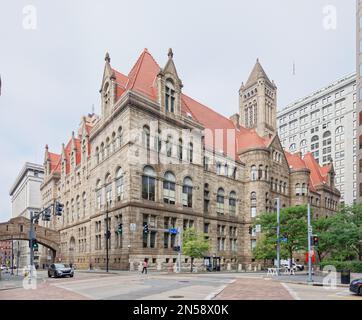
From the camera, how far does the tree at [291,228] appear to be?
47.0 metres

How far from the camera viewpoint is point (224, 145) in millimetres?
70812

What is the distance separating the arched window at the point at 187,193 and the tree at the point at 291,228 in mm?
12194

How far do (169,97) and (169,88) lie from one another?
124cm

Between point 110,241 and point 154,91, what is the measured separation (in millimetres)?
20930

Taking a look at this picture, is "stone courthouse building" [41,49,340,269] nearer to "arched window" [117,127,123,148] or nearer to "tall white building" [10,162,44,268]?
"arched window" [117,127,123,148]

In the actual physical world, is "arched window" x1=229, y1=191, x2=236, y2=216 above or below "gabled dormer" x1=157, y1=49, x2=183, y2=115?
below

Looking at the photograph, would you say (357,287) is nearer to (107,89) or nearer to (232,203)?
(107,89)

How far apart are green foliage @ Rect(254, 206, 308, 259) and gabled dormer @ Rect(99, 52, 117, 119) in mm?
25498

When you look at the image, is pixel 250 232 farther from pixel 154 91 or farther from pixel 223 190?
pixel 154 91

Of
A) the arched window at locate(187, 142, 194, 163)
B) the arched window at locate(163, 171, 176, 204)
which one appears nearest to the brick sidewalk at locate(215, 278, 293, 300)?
the arched window at locate(163, 171, 176, 204)

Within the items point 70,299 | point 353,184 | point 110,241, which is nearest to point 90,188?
point 110,241

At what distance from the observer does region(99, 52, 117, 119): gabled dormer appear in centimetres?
5519

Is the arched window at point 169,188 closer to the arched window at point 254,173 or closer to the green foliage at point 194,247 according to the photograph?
the green foliage at point 194,247
